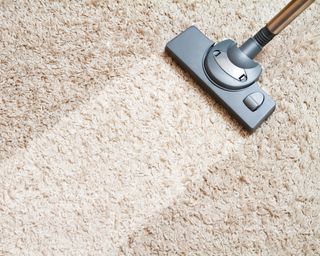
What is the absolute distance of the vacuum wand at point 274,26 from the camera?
75cm

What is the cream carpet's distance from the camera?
762 millimetres

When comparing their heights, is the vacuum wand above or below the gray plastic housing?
above

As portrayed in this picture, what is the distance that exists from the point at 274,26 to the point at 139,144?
16.0 inches

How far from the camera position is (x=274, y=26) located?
81cm

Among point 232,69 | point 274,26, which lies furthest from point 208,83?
point 274,26

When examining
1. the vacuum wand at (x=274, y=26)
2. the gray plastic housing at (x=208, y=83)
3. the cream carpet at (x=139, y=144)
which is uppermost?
the vacuum wand at (x=274, y=26)

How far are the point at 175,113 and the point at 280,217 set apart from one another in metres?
0.33

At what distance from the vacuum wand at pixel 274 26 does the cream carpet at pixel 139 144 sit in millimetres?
75

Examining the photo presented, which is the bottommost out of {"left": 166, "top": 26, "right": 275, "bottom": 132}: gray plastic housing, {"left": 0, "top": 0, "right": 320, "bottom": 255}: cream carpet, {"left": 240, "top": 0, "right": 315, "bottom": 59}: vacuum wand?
{"left": 0, "top": 0, "right": 320, "bottom": 255}: cream carpet

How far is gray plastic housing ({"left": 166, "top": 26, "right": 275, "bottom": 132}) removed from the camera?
0.83 metres

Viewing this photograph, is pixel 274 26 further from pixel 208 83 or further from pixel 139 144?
pixel 139 144

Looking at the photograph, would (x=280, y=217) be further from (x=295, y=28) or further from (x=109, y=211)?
A: (x=295, y=28)

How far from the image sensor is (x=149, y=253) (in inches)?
29.7

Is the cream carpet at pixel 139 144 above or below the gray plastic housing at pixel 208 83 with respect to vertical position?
below
